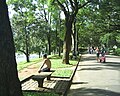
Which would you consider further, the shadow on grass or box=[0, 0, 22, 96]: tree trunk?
the shadow on grass

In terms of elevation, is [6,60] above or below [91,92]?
above

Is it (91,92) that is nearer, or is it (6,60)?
(6,60)

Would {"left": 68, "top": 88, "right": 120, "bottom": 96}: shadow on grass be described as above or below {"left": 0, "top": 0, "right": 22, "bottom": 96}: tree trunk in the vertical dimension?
below

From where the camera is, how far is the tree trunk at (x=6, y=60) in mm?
8180

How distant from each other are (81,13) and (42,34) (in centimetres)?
1228

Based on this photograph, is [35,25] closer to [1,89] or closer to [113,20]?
[113,20]

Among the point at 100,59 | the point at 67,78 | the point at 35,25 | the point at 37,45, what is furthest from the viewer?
the point at 37,45

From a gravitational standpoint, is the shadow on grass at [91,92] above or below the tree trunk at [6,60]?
below

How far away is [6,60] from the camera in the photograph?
26.9ft

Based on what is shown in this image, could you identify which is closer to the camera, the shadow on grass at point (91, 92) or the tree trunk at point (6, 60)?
the tree trunk at point (6, 60)

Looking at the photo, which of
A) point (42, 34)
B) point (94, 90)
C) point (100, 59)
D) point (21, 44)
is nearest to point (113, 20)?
point (42, 34)

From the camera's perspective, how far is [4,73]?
8.20 metres

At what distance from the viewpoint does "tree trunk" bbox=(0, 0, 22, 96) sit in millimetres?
8180

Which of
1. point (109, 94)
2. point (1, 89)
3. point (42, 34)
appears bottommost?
point (109, 94)
